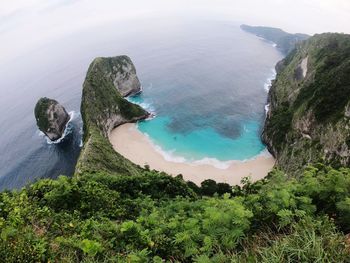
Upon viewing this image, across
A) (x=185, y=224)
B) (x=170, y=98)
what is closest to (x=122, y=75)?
(x=170, y=98)

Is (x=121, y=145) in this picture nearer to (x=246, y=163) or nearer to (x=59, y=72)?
(x=246, y=163)

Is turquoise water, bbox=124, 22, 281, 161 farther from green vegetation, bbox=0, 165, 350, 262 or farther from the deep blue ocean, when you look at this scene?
green vegetation, bbox=0, 165, 350, 262

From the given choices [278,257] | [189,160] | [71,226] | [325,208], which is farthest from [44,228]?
[189,160]

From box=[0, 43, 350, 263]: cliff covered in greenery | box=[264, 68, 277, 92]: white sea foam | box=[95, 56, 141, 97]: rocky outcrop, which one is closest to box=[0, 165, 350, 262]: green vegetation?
box=[0, 43, 350, 263]: cliff covered in greenery

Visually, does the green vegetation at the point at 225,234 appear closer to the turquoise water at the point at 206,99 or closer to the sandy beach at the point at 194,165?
the sandy beach at the point at 194,165

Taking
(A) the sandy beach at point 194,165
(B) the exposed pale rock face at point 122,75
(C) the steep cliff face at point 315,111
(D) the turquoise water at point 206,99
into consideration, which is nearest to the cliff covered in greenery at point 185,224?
(A) the sandy beach at point 194,165
